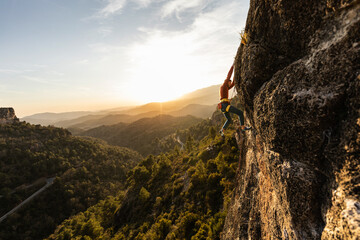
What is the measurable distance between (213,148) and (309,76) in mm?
45518

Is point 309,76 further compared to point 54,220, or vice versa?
point 54,220

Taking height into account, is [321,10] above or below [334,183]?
above

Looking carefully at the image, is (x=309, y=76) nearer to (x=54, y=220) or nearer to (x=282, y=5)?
(x=282, y=5)

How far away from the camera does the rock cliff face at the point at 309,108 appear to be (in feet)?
9.71

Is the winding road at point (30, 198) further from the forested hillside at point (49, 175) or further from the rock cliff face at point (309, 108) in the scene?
the rock cliff face at point (309, 108)

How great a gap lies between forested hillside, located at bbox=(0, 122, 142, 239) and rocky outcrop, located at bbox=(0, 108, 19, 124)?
37.4 meters

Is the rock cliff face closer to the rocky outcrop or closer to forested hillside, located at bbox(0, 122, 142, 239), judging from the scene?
forested hillside, located at bbox(0, 122, 142, 239)

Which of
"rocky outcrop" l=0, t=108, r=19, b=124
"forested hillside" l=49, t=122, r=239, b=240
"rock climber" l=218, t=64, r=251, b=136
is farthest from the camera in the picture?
"rocky outcrop" l=0, t=108, r=19, b=124

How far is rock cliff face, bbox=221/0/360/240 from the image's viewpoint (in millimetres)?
2959

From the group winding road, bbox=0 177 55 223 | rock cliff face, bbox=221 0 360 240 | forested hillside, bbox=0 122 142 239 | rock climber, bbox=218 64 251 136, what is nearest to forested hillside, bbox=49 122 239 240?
rock climber, bbox=218 64 251 136

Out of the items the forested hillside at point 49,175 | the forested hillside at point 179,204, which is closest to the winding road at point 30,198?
the forested hillside at point 49,175

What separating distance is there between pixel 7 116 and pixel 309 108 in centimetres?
23025

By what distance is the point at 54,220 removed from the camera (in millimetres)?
75312

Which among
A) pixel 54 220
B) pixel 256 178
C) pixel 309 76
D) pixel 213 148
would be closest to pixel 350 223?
pixel 309 76
